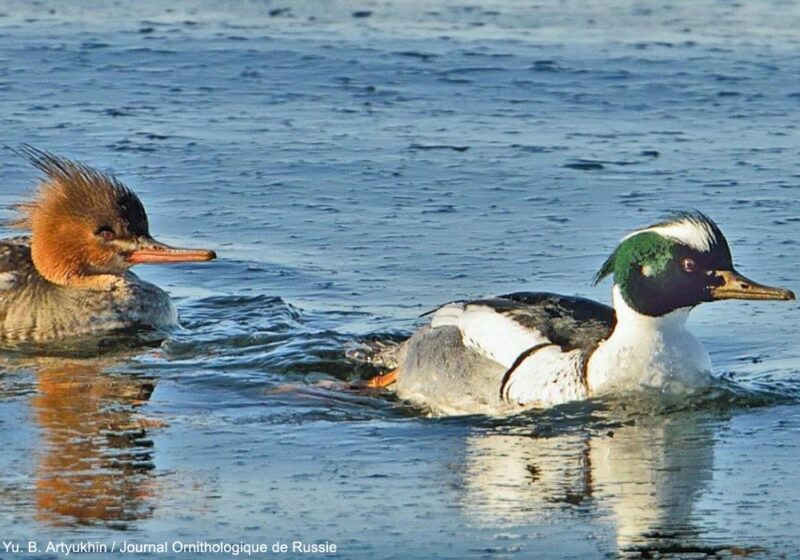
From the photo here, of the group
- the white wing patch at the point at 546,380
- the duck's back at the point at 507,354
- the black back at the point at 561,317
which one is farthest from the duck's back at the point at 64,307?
the white wing patch at the point at 546,380

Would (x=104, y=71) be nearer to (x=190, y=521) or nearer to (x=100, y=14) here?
(x=100, y=14)

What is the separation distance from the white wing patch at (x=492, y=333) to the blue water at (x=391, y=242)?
40cm

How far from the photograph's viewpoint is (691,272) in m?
8.22

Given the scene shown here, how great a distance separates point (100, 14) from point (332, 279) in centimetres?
671

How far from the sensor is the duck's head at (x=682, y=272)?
27.0 feet

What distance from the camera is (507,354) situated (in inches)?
332

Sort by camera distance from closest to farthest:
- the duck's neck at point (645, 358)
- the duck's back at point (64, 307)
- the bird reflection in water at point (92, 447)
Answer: the bird reflection in water at point (92, 447) < the duck's neck at point (645, 358) < the duck's back at point (64, 307)

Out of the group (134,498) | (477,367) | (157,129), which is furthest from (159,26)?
(134,498)

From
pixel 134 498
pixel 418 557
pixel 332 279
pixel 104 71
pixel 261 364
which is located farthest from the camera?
pixel 104 71

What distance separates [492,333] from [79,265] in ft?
10.0

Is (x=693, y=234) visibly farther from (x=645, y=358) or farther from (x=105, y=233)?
(x=105, y=233)

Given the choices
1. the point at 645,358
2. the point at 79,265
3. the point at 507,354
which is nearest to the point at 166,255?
the point at 79,265

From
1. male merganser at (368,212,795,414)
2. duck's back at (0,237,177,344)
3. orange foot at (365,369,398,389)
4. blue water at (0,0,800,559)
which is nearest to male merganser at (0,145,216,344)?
duck's back at (0,237,177,344)

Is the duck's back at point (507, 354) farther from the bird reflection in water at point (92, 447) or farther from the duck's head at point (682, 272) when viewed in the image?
the bird reflection in water at point (92, 447)
